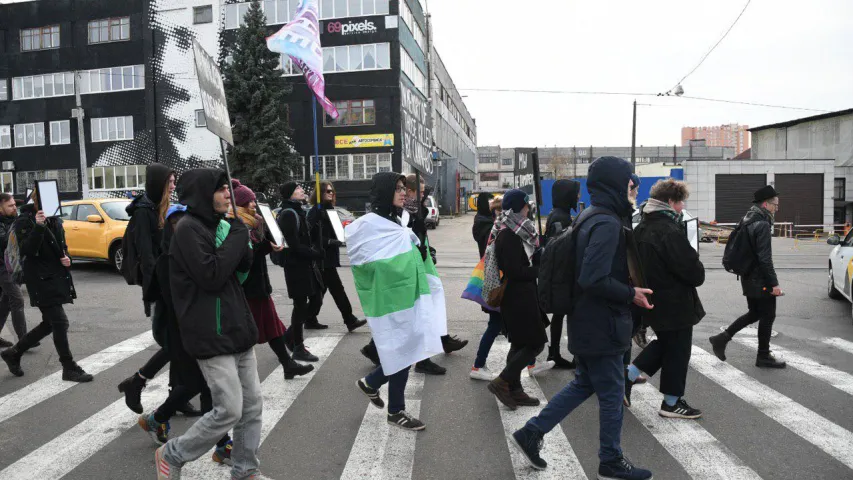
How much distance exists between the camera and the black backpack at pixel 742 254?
6.35 meters

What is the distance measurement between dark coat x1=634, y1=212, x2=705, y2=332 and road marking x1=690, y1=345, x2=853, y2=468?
1.07 metres

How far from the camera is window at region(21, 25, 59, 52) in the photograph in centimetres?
4666

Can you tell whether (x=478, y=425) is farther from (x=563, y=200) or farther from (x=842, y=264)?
(x=842, y=264)

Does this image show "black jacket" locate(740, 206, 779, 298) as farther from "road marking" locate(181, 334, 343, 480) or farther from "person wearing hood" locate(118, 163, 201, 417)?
"person wearing hood" locate(118, 163, 201, 417)

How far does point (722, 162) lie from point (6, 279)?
1543 inches

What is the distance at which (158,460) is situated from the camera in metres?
3.59

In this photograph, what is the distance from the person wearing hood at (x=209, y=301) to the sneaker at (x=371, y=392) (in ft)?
4.73

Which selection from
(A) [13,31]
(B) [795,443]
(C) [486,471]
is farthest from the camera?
(A) [13,31]

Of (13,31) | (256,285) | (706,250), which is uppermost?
(13,31)

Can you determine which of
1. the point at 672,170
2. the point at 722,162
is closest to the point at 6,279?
the point at 672,170

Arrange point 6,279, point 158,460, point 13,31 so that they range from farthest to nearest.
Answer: point 13,31 → point 6,279 → point 158,460

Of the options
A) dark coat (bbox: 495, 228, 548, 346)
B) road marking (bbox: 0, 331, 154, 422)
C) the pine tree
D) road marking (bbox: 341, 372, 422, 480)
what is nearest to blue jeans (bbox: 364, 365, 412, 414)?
road marking (bbox: 341, 372, 422, 480)

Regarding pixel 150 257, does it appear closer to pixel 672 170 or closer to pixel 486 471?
pixel 486 471

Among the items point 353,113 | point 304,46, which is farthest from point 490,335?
point 353,113
